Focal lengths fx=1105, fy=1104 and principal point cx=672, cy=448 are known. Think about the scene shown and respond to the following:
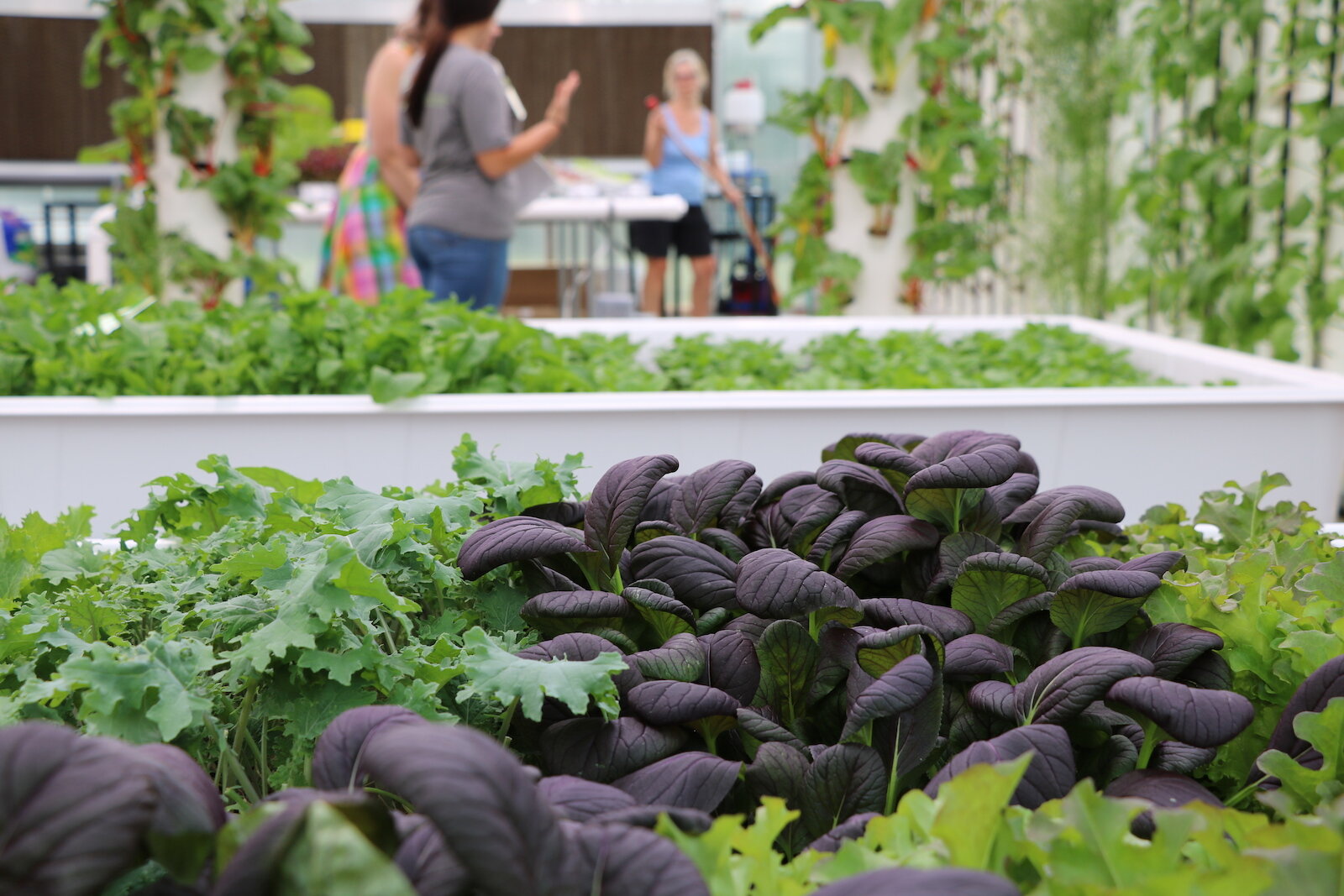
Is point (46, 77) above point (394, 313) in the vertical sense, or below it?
above

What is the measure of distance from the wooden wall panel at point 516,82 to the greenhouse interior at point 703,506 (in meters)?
5.22

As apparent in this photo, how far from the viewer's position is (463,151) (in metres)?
2.83

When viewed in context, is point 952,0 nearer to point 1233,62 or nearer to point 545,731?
point 1233,62

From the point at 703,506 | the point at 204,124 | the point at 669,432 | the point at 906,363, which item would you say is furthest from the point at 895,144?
the point at 703,506

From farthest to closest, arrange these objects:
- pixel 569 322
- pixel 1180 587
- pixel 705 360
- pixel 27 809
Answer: pixel 569 322
pixel 705 360
pixel 1180 587
pixel 27 809

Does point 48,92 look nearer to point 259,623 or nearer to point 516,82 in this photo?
point 516,82

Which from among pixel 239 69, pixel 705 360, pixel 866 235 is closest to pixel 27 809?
pixel 705 360

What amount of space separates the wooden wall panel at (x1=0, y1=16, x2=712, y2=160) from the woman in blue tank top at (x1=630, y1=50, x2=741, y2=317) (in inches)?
157

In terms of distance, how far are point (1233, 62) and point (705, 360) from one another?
6.42 feet

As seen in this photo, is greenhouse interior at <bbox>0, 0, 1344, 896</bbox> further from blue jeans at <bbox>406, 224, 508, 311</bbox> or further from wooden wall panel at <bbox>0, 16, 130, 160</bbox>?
wooden wall panel at <bbox>0, 16, 130, 160</bbox>

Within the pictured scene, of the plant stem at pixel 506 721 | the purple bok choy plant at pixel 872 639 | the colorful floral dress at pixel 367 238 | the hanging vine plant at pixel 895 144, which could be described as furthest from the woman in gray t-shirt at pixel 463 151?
the plant stem at pixel 506 721

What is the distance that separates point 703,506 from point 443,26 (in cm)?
230

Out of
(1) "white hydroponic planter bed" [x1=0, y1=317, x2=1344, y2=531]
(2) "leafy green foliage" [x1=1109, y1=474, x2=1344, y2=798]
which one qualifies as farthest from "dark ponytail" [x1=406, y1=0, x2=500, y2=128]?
(2) "leafy green foliage" [x1=1109, y1=474, x2=1344, y2=798]

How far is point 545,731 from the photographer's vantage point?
1.99ft
